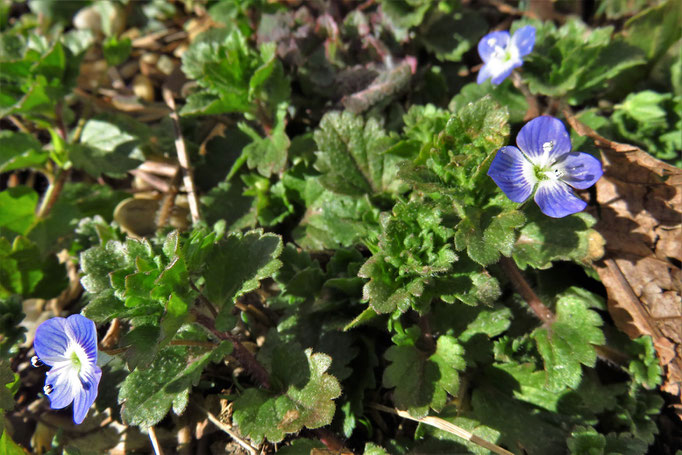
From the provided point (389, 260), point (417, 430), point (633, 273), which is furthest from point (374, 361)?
point (633, 273)

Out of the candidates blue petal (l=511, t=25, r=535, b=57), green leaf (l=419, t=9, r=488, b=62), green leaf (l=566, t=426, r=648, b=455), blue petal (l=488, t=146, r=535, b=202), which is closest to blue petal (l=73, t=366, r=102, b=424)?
blue petal (l=488, t=146, r=535, b=202)

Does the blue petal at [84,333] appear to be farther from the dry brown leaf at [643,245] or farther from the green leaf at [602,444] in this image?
the dry brown leaf at [643,245]

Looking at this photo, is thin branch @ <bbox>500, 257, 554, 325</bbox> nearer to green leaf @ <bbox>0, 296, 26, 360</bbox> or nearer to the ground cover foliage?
the ground cover foliage

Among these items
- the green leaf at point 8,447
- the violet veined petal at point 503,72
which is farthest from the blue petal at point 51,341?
the violet veined petal at point 503,72

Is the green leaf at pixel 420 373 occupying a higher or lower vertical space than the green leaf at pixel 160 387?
lower

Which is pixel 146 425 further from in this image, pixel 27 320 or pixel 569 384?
pixel 569 384

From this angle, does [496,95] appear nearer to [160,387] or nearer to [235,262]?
[235,262]

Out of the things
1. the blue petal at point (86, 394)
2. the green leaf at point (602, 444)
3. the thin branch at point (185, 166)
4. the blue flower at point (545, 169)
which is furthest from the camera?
the thin branch at point (185, 166)
